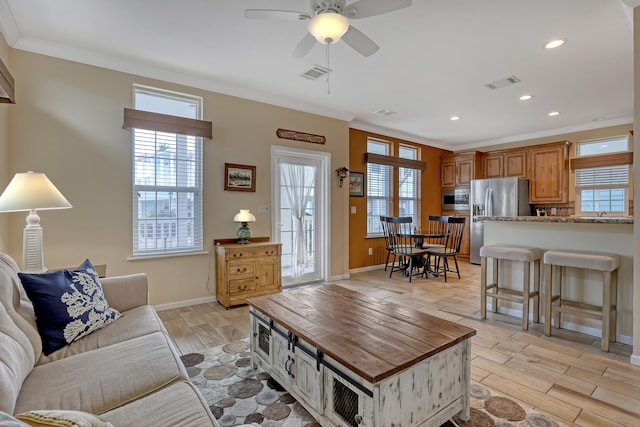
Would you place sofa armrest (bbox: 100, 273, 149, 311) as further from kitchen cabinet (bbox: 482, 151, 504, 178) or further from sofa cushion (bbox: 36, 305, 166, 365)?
kitchen cabinet (bbox: 482, 151, 504, 178)

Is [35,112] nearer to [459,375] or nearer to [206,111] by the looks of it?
[206,111]

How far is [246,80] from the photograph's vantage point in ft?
12.0

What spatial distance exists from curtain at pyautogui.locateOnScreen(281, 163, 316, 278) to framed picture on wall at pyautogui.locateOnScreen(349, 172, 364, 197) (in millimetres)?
1004

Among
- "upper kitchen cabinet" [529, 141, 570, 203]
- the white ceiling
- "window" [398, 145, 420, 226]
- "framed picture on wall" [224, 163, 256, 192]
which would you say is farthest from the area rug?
"upper kitchen cabinet" [529, 141, 570, 203]

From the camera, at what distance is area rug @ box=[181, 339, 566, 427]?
1.65 metres

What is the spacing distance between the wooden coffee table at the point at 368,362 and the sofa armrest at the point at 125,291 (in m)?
0.93

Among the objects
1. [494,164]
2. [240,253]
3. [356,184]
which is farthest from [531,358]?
[494,164]

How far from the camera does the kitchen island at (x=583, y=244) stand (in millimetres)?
2598

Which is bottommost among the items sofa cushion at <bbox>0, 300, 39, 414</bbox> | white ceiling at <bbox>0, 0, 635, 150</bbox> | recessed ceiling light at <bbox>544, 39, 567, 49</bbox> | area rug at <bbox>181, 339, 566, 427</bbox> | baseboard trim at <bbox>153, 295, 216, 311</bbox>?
area rug at <bbox>181, 339, 566, 427</bbox>

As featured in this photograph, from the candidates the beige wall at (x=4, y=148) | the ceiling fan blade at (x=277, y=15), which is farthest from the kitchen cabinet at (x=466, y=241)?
the beige wall at (x=4, y=148)

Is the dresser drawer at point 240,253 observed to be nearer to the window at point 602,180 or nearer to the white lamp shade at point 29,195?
the white lamp shade at point 29,195

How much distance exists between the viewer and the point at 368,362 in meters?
1.30

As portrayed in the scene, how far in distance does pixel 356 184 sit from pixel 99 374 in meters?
4.61

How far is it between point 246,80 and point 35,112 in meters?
2.05
